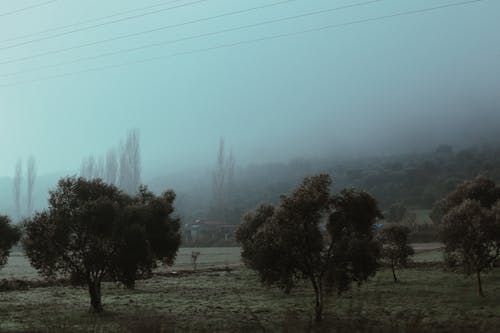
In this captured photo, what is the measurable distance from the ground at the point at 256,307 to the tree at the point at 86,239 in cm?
262

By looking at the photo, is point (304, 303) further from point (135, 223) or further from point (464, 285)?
point (464, 285)

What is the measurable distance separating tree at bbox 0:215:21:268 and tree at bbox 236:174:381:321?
81.7ft

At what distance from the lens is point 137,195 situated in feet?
139

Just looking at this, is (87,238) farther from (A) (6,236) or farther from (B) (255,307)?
(A) (6,236)

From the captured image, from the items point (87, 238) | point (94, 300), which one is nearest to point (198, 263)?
point (94, 300)

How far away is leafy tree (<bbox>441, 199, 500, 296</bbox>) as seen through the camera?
37844mm

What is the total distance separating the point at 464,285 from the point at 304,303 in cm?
1663

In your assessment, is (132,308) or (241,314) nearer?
(241,314)

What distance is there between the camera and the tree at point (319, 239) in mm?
29141

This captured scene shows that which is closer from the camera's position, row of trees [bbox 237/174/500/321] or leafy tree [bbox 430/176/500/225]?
row of trees [bbox 237/174/500/321]

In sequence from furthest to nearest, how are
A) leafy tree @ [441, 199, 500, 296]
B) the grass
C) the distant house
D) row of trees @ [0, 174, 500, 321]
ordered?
1. the distant house
2. leafy tree @ [441, 199, 500, 296]
3. row of trees @ [0, 174, 500, 321]
4. the grass

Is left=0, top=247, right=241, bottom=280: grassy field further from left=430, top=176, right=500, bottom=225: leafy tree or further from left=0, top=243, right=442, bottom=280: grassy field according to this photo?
left=430, top=176, right=500, bottom=225: leafy tree

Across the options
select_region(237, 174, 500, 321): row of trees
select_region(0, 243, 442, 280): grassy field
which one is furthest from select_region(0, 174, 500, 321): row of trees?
select_region(0, 243, 442, 280): grassy field

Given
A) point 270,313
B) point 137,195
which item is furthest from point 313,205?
point 137,195
